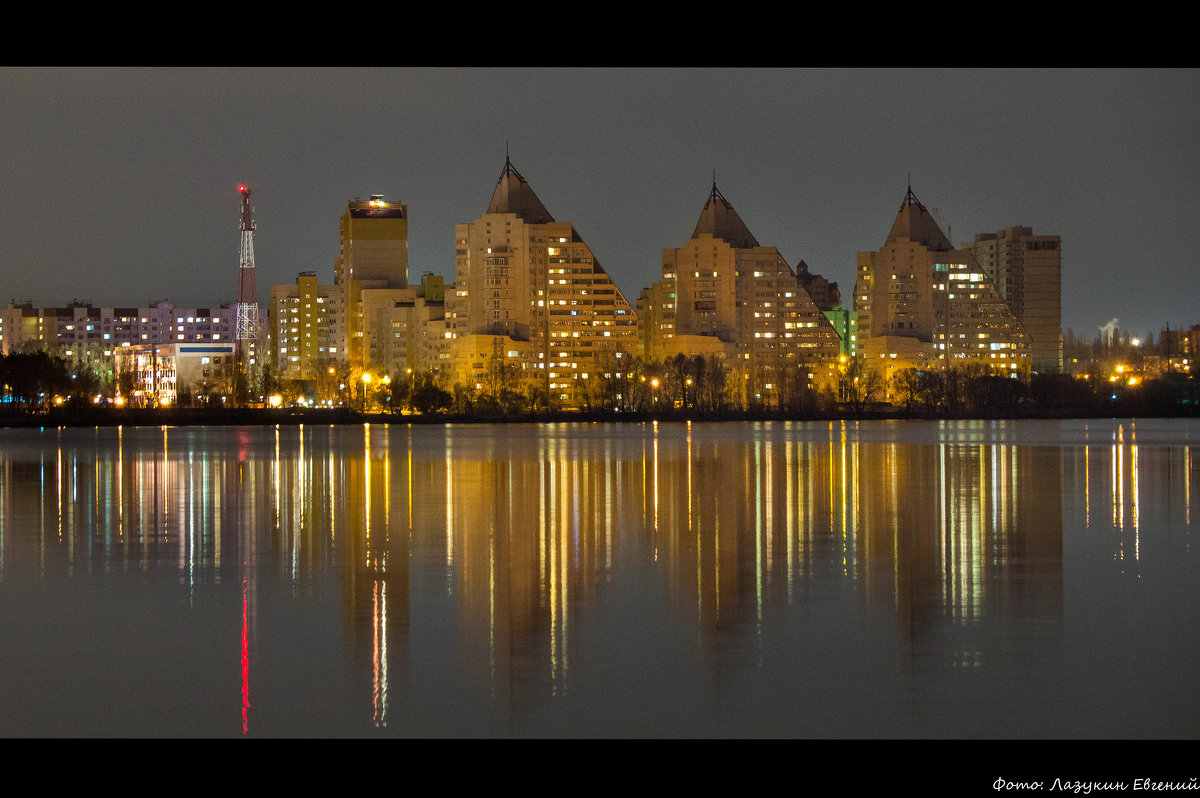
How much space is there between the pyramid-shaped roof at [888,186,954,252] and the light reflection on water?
143789 mm

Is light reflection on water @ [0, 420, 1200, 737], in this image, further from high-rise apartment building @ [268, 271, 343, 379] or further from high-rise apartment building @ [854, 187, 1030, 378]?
high-rise apartment building @ [268, 271, 343, 379]

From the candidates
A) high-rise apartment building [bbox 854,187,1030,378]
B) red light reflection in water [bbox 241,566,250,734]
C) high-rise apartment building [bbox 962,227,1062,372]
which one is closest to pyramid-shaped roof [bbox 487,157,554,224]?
high-rise apartment building [bbox 854,187,1030,378]

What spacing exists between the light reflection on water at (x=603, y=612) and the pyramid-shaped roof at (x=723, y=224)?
146 meters

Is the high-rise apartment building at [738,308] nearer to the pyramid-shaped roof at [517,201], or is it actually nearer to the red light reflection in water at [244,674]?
the pyramid-shaped roof at [517,201]

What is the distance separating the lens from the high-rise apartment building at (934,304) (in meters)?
156

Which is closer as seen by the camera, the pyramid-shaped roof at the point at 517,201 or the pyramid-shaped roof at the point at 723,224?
the pyramid-shaped roof at the point at 517,201

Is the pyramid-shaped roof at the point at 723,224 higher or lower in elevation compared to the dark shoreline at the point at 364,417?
higher

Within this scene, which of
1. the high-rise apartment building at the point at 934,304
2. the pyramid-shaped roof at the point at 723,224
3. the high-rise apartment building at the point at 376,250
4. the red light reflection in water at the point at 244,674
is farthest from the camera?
the high-rise apartment building at the point at 376,250

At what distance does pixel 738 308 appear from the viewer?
15262cm

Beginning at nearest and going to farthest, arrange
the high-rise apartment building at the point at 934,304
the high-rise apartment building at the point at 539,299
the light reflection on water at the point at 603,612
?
the light reflection on water at the point at 603,612 < the high-rise apartment building at the point at 539,299 < the high-rise apartment building at the point at 934,304

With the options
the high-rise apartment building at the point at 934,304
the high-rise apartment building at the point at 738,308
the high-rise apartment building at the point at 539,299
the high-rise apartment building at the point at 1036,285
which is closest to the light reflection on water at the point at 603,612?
the high-rise apartment building at the point at 539,299

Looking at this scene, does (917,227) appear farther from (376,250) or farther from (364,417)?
A: (364,417)

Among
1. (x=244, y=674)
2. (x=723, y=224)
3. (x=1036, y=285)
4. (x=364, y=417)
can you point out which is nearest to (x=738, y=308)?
(x=723, y=224)

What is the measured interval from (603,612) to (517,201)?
14336 centimetres
